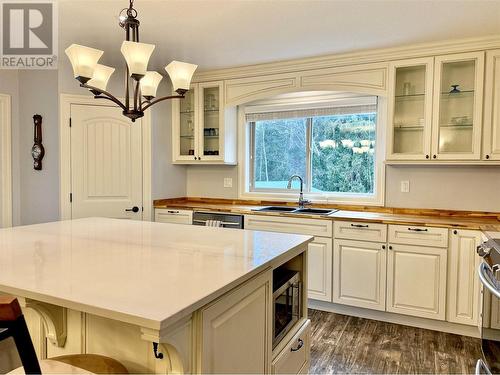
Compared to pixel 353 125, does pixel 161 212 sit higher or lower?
lower

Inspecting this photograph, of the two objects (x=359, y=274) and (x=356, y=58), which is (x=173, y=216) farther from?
(x=356, y=58)

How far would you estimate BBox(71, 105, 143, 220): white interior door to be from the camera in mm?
3551

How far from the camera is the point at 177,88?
2080 millimetres

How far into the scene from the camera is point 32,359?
30.6 inches

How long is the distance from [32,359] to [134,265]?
1.84 ft

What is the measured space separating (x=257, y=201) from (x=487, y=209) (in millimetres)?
2243

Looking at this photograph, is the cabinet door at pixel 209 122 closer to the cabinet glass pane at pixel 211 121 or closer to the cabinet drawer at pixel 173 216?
the cabinet glass pane at pixel 211 121

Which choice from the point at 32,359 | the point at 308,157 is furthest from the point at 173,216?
the point at 32,359

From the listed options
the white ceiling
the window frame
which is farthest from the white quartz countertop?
the window frame

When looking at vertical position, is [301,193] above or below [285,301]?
above

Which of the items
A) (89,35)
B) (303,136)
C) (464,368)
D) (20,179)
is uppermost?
(89,35)

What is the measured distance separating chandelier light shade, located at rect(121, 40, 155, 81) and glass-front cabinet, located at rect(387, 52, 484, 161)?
228 cm

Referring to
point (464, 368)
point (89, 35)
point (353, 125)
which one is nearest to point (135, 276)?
point (464, 368)

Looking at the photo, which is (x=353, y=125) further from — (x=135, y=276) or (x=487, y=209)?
(x=135, y=276)
